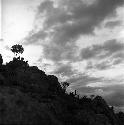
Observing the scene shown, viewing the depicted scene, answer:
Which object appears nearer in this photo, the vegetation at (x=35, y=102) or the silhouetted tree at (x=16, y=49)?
the vegetation at (x=35, y=102)

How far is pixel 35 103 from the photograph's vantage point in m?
68.9

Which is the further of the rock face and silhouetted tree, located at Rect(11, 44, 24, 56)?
silhouetted tree, located at Rect(11, 44, 24, 56)

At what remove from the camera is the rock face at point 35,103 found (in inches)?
2420

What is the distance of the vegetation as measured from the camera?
61531 millimetres

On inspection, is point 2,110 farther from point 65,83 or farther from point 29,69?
point 65,83

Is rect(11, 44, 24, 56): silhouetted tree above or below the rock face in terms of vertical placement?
above

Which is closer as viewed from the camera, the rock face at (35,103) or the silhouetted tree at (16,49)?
the rock face at (35,103)

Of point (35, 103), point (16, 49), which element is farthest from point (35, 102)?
point (16, 49)

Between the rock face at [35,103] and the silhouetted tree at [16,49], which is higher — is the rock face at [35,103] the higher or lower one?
the lower one

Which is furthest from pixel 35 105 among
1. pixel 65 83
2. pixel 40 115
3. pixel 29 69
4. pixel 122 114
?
pixel 122 114

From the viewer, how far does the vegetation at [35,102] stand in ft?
202

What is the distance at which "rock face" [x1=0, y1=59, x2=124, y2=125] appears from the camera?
61.5 m

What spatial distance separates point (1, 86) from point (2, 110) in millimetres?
12623

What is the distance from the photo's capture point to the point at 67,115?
75688 mm
